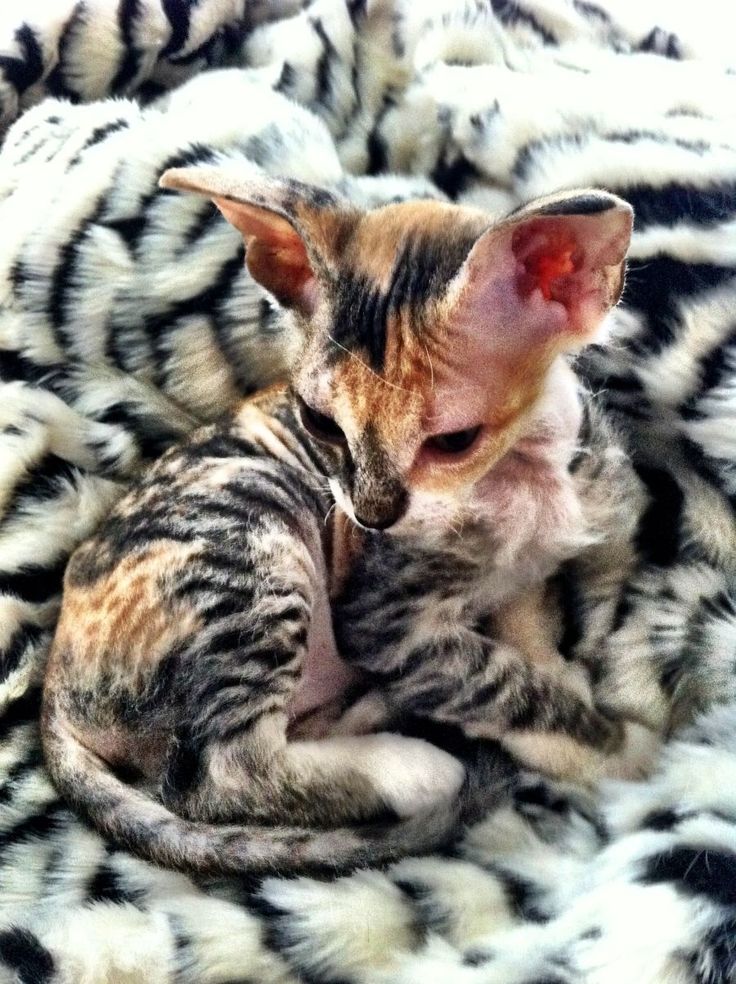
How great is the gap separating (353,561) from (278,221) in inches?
20.5

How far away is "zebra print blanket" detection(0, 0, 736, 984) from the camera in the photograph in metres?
1.02

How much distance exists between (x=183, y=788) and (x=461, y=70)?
123 centimetres

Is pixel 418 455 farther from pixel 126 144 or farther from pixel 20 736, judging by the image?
pixel 126 144

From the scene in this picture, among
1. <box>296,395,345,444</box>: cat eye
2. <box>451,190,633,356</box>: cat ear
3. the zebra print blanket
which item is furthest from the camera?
<box>296,395,345,444</box>: cat eye

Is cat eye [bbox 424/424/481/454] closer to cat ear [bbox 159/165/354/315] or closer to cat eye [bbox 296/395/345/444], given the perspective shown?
cat eye [bbox 296/395/345/444]

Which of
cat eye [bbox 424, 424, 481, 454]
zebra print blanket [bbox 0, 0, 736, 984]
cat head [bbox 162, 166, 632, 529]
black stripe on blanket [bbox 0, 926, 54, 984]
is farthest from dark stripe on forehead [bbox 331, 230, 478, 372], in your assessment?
black stripe on blanket [bbox 0, 926, 54, 984]

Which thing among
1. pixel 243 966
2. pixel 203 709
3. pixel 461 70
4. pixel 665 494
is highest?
pixel 461 70

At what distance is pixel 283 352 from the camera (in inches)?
60.0

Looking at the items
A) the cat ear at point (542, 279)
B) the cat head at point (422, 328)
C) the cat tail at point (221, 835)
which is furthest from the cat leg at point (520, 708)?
the cat ear at point (542, 279)

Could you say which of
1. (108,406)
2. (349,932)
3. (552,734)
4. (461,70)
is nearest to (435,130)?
(461,70)

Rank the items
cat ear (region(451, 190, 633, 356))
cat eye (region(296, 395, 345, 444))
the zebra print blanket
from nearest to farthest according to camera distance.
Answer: cat ear (region(451, 190, 633, 356))
the zebra print blanket
cat eye (region(296, 395, 345, 444))

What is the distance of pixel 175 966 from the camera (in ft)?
3.33

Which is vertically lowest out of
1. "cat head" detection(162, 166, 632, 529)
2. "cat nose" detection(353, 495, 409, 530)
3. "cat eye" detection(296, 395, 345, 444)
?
"cat nose" detection(353, 495, 409, 530)

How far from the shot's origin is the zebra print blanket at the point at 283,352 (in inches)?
40.3
